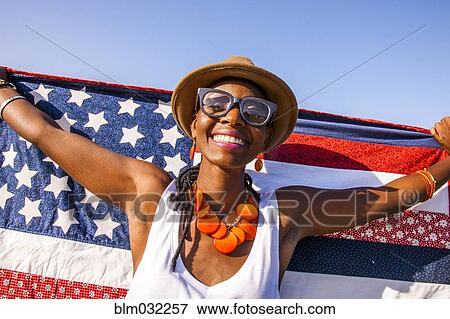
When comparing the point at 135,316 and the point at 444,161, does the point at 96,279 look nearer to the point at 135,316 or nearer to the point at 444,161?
the point at 135,316

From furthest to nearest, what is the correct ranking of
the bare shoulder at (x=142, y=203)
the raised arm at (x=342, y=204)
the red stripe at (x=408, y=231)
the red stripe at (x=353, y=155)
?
the red stripe at (x=353, y=155) < the red stripe at (x=408, y=231) < the raised arm at (x=342, y=204) < the bare shoulder at (x=142, y=203)

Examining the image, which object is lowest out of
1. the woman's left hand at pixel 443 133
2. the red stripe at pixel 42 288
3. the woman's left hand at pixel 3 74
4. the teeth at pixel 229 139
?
the red stripe at pixel 42 288

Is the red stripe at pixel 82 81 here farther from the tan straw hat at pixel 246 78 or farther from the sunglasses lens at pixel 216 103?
the sunglasses lens at pixel 216 103

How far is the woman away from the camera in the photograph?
226cm

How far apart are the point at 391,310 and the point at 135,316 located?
1381 mm

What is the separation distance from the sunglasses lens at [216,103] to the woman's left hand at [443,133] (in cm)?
170

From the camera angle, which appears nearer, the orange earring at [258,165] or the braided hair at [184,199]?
the braided hair at [184,199]

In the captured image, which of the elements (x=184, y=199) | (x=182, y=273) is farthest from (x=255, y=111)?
(x=182, y=273)

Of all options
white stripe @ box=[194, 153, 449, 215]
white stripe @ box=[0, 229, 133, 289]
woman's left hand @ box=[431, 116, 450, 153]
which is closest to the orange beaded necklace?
white stripe @ box=[194, 153, 449, 215]

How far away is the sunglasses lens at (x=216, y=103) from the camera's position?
7.63 ft

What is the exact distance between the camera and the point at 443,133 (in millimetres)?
3080

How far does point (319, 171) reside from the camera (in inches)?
126

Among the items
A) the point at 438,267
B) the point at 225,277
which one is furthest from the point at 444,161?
the point at 225,277

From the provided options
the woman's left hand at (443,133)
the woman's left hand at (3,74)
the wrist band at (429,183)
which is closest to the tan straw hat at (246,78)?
the wrist band at (429,183)
